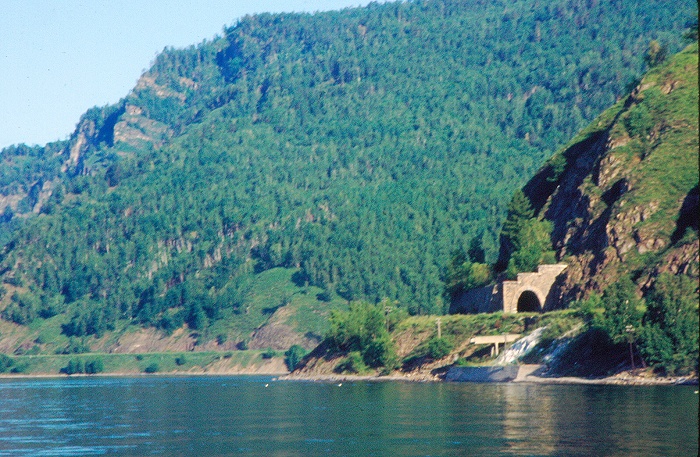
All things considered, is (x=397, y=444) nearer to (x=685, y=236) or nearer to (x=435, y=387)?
(x=435, y=387)

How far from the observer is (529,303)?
649 ft

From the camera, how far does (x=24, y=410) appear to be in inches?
5876

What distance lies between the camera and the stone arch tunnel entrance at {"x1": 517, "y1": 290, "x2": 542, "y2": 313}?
194 meters

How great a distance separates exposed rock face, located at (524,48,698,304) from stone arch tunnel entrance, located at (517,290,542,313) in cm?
594

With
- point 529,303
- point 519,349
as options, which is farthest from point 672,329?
point 529,303

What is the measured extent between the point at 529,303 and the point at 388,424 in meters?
95.6

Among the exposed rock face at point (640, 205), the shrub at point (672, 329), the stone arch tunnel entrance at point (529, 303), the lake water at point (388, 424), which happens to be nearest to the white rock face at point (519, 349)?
the exposed rock face at point (640, 205)

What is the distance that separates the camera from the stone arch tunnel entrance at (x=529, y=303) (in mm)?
194062

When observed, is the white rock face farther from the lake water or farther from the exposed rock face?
the lake water

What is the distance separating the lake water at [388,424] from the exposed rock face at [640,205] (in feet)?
105

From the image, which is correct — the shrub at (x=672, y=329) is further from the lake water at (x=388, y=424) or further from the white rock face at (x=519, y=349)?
the white rock face at (x=519, y=349)

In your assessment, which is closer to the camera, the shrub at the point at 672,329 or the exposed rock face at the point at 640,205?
the shrub at the point at 672,329

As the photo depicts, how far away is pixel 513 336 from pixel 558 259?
24149 mm

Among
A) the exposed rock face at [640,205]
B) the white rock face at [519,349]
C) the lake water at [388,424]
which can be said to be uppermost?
the exposed rock face at [640,205]
